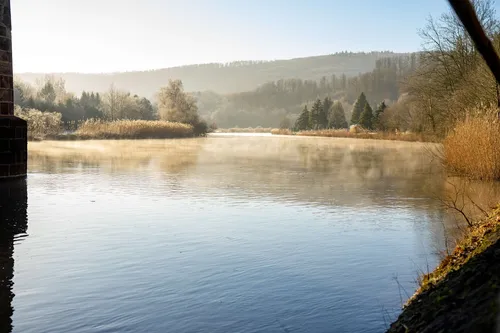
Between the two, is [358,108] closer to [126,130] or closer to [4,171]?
[126,130]

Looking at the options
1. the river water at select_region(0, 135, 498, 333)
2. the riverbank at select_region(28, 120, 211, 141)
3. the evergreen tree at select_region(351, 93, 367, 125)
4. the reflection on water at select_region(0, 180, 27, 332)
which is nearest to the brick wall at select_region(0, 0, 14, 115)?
the reflection on water at select_region(0, 180, 27, 332)

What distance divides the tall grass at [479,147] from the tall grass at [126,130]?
31746mm

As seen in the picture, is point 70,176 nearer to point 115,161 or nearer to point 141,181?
point 141,181

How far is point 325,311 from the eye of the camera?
4.04 meters

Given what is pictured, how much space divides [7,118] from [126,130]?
3142cm

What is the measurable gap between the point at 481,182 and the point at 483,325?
10.6 m

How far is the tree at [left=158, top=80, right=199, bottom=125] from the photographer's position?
188ft

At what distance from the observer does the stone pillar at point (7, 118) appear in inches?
499

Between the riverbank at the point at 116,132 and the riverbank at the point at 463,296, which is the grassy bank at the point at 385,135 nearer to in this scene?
the riverbank at the point at 116,132

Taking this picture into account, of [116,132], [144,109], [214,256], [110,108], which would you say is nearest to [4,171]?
[214,256]

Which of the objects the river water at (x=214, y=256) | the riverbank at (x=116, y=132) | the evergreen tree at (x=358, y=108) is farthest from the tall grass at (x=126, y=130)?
the evergreen tree at (x=358, y=108)

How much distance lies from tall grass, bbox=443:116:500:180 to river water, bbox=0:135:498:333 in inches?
94.6

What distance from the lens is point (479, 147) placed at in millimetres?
13203

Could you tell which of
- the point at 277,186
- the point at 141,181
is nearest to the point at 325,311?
the point at 277,186
